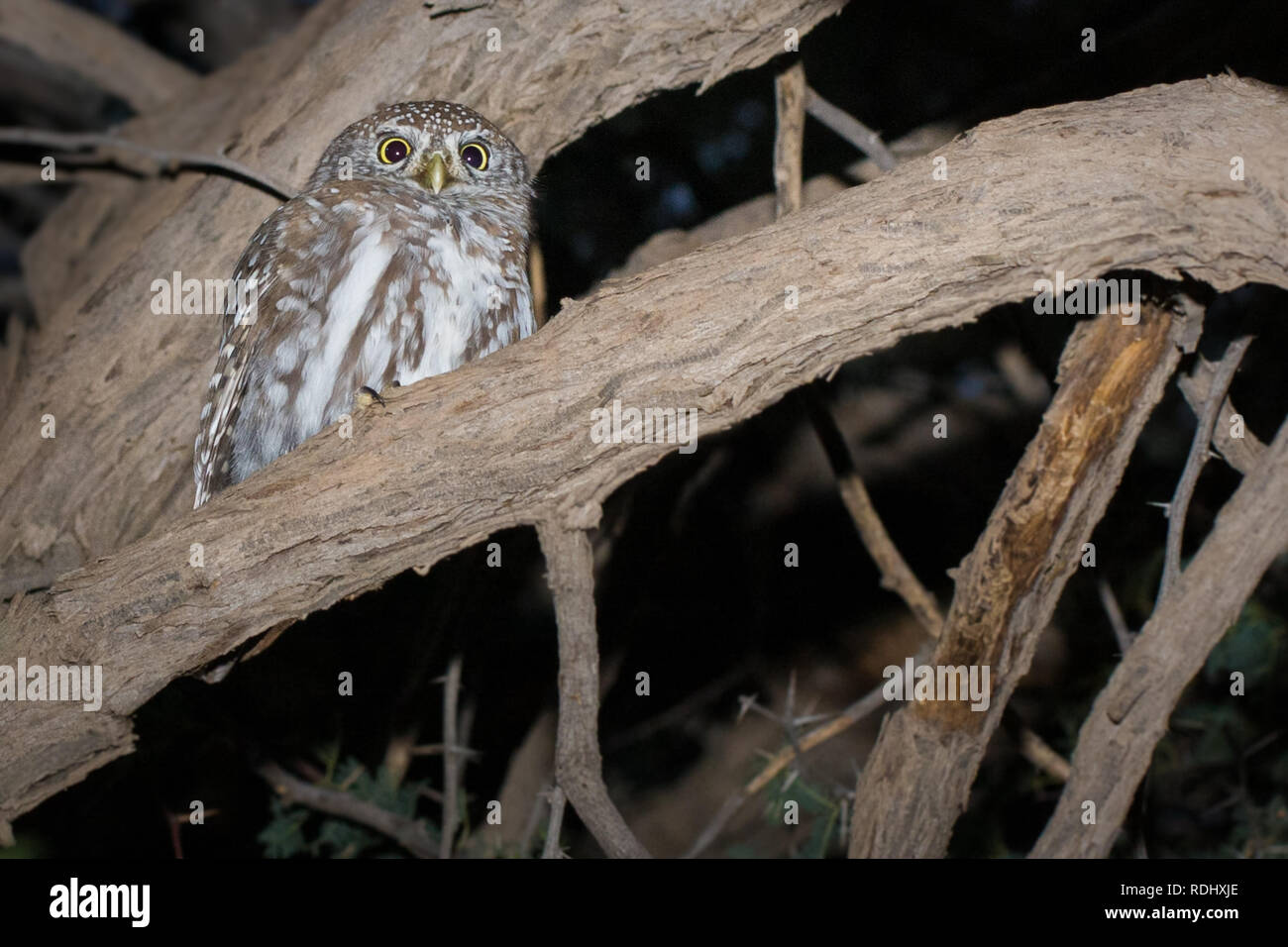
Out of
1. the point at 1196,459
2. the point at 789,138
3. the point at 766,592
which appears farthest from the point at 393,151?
the point at 766,592

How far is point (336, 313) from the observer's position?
318 cm

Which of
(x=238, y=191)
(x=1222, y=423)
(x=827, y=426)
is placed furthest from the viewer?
(x=827, y=426)

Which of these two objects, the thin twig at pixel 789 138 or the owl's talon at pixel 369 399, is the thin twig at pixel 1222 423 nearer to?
the thin twig at pixel 789 138

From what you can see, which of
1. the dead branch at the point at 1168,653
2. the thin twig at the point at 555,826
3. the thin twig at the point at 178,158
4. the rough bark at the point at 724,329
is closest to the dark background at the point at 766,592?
the dead branch at the point at 1168,653

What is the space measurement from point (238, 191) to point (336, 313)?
94cm

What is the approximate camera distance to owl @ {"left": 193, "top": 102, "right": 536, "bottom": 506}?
125 inches

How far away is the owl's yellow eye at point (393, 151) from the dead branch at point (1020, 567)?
7.61 feet

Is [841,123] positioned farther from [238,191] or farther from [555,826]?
[555,826]

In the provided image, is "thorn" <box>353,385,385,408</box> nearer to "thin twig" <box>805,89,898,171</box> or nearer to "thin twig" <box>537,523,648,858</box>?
"thin twig" <box>537,523,648,858</box>

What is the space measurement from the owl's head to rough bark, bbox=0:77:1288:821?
1.32 m

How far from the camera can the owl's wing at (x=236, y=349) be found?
319 centimetres

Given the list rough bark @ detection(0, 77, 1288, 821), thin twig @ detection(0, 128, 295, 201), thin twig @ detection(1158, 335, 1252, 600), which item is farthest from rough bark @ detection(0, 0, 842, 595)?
thin twig @ detection(1158, 335, 1252, 600)

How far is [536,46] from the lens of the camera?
139 inches
